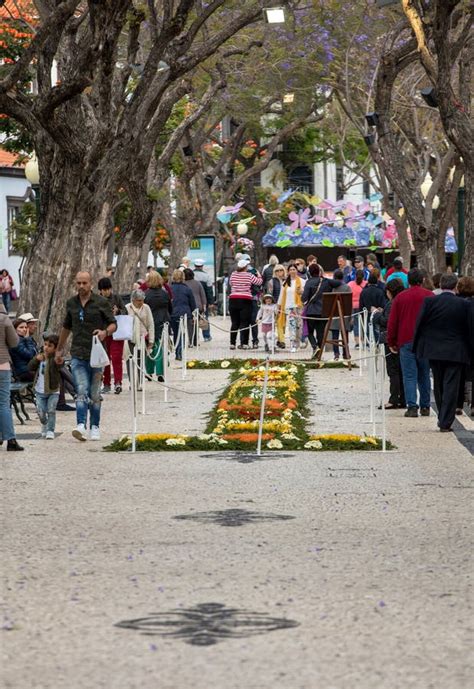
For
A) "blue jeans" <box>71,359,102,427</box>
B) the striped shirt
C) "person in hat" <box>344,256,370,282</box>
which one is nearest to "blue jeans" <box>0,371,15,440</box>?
"blue jeans" <box>71,359,102,427</box>

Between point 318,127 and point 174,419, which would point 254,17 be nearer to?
point 174,419

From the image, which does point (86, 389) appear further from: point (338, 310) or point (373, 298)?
point (338, 310)

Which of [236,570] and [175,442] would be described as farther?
[175,442]

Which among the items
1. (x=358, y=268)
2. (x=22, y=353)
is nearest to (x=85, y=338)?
(x=22, y=353)

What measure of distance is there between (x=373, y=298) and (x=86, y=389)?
12.4 metres

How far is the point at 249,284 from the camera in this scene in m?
32.4

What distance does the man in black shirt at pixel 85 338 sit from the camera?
55.4ft

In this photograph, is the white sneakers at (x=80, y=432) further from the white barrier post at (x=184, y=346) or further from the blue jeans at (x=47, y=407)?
the white barrier post at (x=184, y=346)

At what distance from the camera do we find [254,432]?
17078 millimetres

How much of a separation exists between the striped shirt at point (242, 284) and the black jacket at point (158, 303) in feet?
22.4

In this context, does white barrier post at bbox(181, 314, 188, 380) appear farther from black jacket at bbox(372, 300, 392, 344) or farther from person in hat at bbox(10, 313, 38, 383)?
person in hat at bbox(10, 313, 38, 383)

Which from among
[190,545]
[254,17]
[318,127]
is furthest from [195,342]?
[318,127]

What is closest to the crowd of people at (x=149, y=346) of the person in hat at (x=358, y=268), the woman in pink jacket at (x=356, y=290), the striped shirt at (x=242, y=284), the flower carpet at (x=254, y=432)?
the flower carpet at (x=254, y=432)

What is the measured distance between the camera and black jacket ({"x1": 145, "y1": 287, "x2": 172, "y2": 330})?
25405mm
